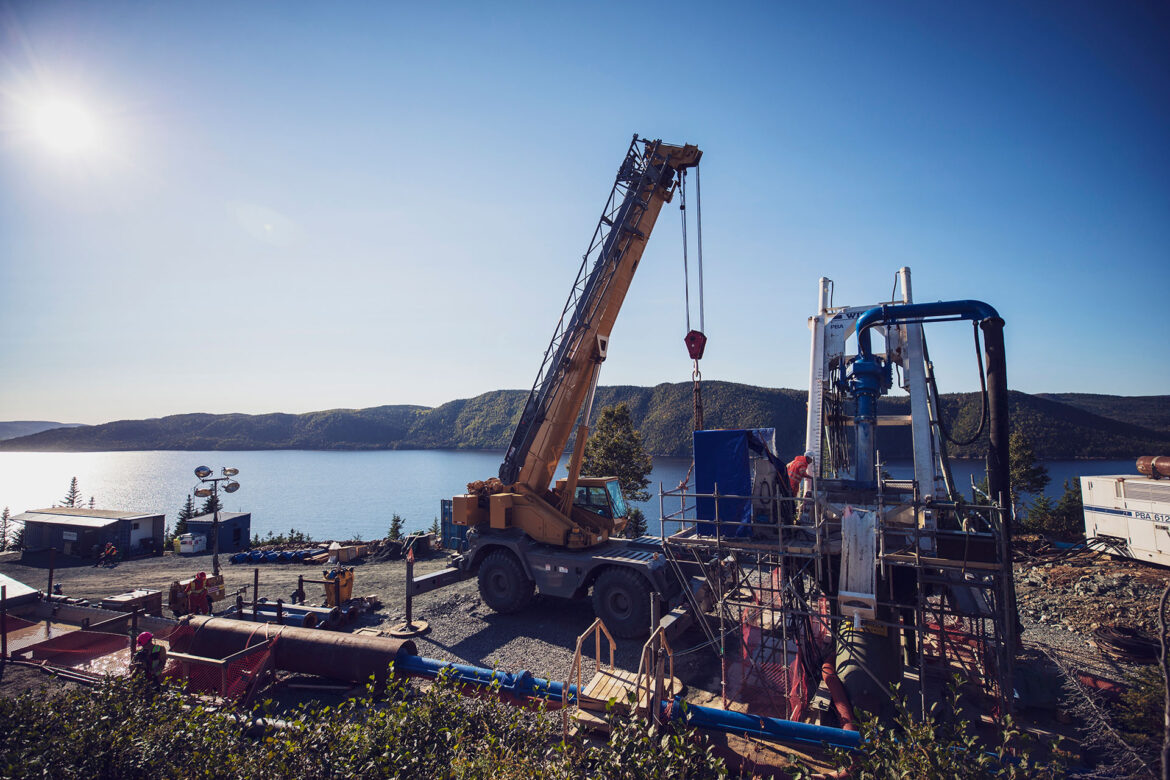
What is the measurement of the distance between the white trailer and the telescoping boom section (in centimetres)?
1597

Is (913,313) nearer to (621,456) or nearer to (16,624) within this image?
(621,456)

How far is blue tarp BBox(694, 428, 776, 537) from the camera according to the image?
954cm

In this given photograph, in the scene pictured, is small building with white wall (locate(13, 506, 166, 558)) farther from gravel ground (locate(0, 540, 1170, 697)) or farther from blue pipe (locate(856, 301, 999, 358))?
blue pipe (locate(856, 301, 999, 358))

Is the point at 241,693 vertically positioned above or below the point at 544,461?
below

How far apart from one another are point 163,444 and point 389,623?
23882cm

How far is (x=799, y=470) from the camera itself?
11.5 m

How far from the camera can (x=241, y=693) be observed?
910cm

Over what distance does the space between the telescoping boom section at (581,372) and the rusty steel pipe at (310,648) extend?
14.7 ft

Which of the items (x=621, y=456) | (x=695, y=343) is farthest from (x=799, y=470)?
(x=621, y=456)

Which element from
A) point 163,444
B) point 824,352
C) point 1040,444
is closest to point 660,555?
point 824,352

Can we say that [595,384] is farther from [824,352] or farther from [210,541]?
[210,541]

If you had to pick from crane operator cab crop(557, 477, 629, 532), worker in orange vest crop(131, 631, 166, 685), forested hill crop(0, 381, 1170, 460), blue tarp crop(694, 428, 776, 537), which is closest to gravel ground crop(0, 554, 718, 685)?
crane operator cab crop(557, 477, 629, 532)

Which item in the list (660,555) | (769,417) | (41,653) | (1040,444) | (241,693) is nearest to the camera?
(241,693)

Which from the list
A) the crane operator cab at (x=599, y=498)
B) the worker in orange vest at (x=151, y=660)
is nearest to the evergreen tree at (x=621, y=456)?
the crane operator cab at (x=599, y=498)
